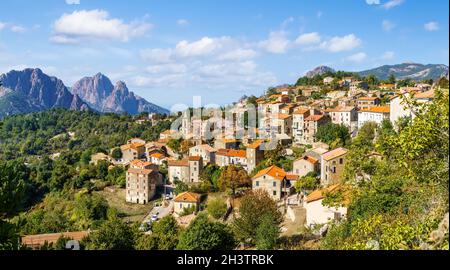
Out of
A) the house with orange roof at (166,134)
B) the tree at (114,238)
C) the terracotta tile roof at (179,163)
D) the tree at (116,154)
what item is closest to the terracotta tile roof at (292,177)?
the terracotta tile roof at (179,163)

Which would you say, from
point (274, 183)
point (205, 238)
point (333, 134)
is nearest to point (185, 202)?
point (274, 183)

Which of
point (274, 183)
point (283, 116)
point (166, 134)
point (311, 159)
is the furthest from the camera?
point (166, 134)

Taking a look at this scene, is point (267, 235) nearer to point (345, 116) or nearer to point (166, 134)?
point (345, 116)

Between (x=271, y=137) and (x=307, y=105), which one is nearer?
(x=271, y=137)

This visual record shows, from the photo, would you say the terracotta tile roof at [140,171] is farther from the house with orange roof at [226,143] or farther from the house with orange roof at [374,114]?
the house with orange roof at [374,114]
